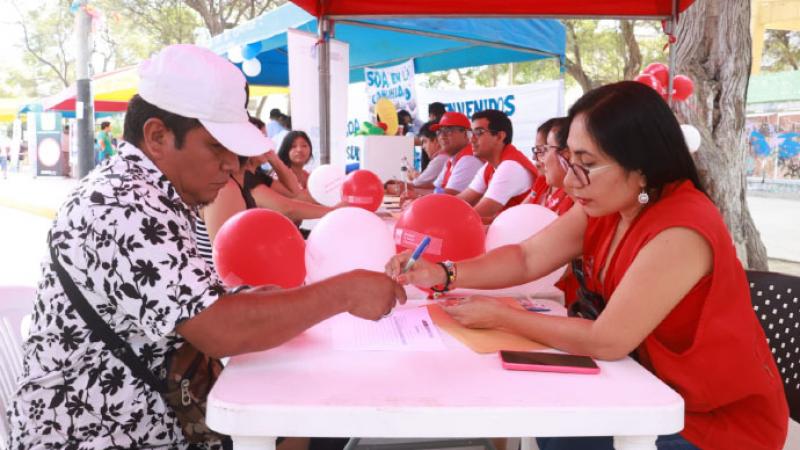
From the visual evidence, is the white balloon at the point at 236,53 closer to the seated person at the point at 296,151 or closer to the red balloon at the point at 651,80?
the seated person at the point at 296,151

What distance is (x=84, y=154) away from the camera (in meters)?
10.1

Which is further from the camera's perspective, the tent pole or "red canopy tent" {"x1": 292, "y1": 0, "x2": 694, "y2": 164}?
"red canopy tent" {"x1": 292, "y1": 0, "x2": 694, "y2": 164}

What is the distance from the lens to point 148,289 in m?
1.24

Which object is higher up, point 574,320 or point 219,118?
point 219,118

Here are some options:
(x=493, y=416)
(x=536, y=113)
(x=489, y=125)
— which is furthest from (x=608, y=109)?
(x=536, y=113)

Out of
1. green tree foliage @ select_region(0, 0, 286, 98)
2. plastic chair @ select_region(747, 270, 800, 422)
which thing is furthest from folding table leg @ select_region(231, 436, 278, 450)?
green tree foliage @ select_region(0, 0, 286, 98)

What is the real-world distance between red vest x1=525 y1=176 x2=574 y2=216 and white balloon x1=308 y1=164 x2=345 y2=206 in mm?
1436

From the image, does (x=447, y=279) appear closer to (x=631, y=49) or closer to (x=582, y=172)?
(x=582, y=172)

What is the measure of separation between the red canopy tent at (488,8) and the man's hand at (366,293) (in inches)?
122

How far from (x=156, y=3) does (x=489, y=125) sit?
17476 mm

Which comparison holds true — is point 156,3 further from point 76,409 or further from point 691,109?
point 76,409

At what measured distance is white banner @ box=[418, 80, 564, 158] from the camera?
31.2 feet

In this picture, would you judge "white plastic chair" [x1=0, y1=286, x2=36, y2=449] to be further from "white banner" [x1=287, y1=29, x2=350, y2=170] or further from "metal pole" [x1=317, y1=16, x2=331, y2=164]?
"white banner" [x1=287, y1=29, x2=350, y2=170]

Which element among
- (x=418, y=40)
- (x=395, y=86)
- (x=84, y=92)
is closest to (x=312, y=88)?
(x=418, y=40)
